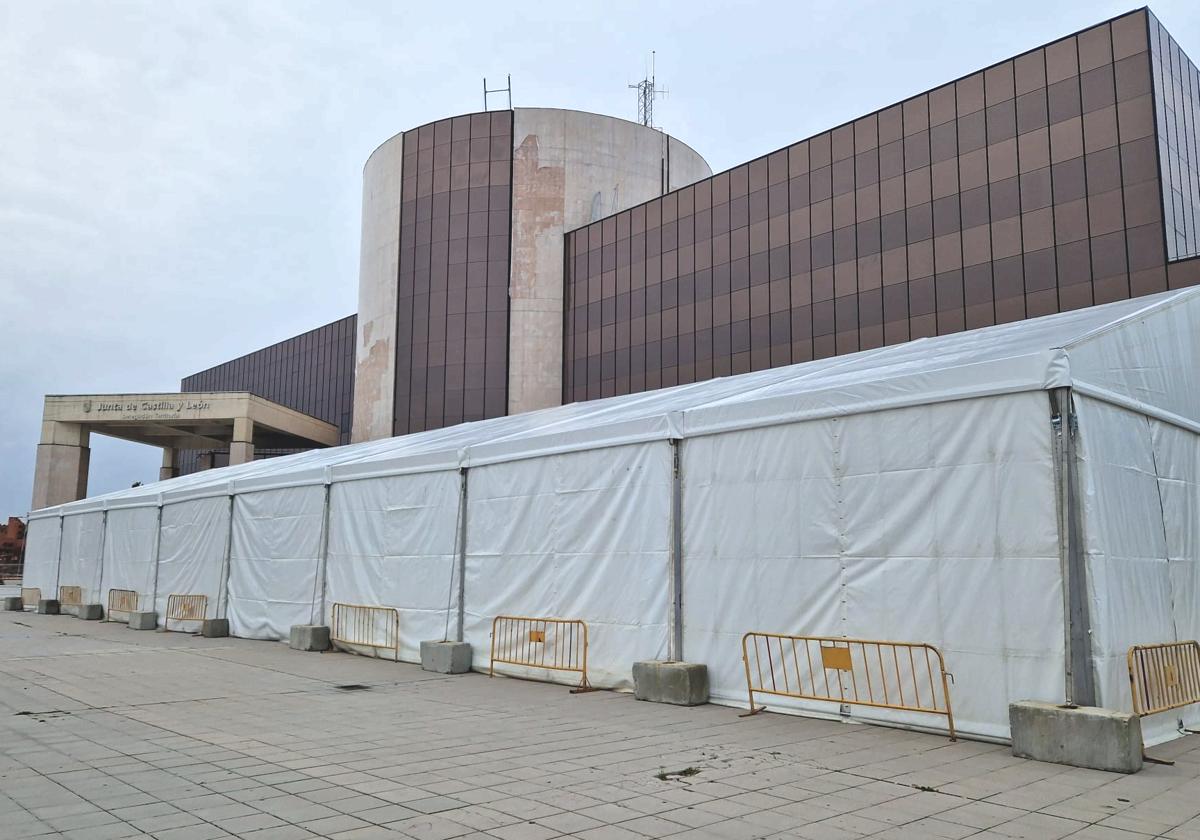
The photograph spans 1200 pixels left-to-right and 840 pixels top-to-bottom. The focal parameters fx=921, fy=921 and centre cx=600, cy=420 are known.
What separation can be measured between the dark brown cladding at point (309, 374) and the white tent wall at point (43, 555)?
2803 centimetres

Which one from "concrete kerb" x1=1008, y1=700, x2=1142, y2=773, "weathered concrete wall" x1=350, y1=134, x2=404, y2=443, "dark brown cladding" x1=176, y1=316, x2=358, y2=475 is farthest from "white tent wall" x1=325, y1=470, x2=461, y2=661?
"dark brown cladding" x1=176, y1=316, x2=358, y2=475

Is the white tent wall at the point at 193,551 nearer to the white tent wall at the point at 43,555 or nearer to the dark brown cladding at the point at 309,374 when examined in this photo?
the white tent wall at the point at 43,555

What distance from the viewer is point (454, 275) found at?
47531mm

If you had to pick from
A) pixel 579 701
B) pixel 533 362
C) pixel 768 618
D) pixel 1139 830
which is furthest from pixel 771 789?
pixel 533 362

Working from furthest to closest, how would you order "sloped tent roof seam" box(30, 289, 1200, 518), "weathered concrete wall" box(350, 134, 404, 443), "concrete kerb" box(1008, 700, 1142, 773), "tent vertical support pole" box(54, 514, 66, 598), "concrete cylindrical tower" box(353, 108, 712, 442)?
"weathered concrete wall" box(350, 134, 404, 443)
"concrete cylindrical tower" box(353, 108, 712, 442)
"tent vertical support pole" box(54, 514, 66, 598)
"sloped tent roof seam" box(30, 289, 1200, 518)
"concrete kerb" box(1008, 700, 1142, 773)

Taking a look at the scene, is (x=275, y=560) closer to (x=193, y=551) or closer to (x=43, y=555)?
(x=193, y=551)

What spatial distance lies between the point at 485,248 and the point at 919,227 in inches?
938

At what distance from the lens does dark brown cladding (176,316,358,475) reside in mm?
68188

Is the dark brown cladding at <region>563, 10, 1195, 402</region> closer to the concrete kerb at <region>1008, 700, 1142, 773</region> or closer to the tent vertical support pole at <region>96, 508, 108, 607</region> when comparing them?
the concrete kerb at <region>1008, 700, 1142, 773</region>

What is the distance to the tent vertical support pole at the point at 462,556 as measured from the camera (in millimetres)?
15555

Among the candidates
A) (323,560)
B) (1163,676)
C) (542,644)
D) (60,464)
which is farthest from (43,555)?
(1163,676)

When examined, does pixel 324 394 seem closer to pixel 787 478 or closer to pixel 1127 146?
pixel 1127 146

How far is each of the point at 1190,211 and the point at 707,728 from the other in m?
23.9

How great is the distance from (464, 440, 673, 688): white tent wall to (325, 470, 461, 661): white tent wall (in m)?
0.69
